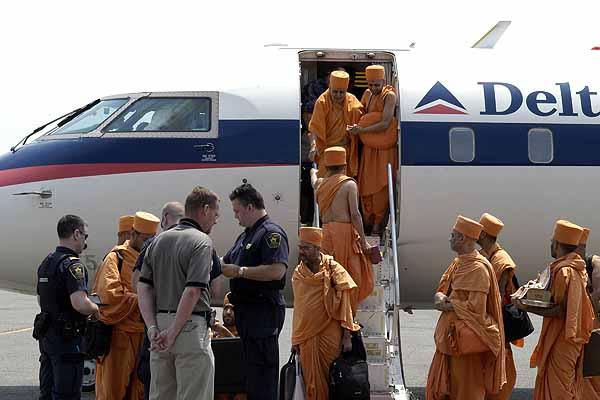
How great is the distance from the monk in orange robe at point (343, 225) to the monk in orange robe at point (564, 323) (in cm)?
150

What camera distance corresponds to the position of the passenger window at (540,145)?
36.9ft

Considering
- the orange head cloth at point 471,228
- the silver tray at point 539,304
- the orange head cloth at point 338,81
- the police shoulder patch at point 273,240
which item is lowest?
the silver tray at point 539,304

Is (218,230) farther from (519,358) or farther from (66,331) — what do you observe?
(519,358)

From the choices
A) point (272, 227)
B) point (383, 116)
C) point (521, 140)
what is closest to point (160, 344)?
point (272, 227)

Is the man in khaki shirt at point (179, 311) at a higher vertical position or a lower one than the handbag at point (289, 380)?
higher

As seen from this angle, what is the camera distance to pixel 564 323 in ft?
31.3

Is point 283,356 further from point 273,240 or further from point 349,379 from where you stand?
point 273,240

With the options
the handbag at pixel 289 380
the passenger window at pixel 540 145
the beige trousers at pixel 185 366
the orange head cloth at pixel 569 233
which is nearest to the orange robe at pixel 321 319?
the handbag at pixel 289 380

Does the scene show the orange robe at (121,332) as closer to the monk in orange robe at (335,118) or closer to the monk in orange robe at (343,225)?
the monk in orange robe at (343,225)

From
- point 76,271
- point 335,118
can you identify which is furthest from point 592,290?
point 76,271

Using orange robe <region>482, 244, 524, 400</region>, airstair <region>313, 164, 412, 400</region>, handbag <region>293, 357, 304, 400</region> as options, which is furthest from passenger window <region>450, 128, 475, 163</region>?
handbag <region>293, 357, 304, 400</region>

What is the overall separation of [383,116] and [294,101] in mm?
1010

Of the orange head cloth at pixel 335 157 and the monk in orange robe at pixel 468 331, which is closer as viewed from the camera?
the monk in orange robe at pixel 468 331

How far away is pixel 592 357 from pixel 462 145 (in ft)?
8.92
